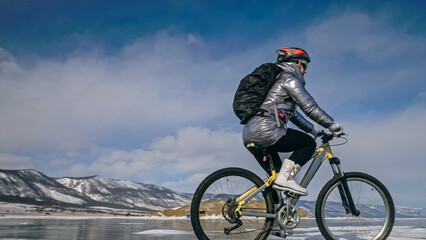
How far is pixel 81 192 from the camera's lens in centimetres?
4350

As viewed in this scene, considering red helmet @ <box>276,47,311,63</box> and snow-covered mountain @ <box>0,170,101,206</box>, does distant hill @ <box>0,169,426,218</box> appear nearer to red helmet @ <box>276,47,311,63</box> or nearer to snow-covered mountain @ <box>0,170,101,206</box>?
snow-covered mountain @ <box>0,170,101,206</box>

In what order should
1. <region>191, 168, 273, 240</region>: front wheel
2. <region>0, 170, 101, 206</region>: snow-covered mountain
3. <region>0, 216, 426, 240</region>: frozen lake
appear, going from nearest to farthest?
<region>191, 168, 273, 240</region>: front wheel < <region>0, 216, 426, 240</region>: frozen lake < <region>0, 170, 101, 206</region>: snow-covered mountain

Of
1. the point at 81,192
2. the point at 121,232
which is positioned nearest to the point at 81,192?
the point at 81,192

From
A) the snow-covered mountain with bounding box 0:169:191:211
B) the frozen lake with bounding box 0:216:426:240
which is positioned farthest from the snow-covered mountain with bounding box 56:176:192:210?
the frozen lake with bounding box 0:216:426:240

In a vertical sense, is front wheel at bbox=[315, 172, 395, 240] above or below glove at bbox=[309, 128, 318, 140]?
below

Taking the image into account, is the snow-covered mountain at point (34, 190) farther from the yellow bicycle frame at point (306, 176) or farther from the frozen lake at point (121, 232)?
the yellow bicycle frame at point (306, 176)

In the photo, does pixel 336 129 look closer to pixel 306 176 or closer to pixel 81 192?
pixel 306 176

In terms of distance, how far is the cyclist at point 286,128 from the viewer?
13.3ft

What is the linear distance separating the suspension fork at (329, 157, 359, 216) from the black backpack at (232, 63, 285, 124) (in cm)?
131

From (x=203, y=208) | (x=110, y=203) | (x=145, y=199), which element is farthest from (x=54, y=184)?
(x=203, y=208)

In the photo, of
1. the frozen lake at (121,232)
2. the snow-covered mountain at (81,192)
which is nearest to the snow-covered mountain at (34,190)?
the snow-covered mountain at (81,192)

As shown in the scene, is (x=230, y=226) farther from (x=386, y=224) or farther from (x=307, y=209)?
(x=386, y=224)

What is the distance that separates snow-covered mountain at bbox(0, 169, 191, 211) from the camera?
128ft

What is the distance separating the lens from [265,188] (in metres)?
4.23
